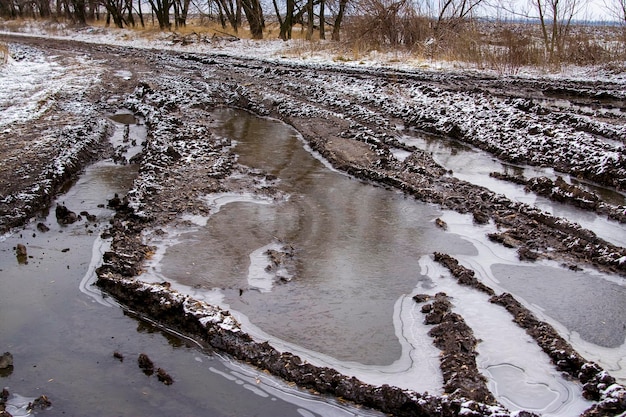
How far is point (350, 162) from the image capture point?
28.1 feet

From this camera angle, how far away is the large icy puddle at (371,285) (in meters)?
4.01

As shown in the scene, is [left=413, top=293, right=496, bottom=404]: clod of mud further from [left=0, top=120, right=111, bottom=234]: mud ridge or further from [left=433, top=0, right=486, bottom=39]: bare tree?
[left=433, top=0, right=486, bottom=39]: bare tree

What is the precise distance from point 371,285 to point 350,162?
373 cm

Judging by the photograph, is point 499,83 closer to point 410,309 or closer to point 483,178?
point 483,178

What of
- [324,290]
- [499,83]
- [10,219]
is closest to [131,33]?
[499,83]

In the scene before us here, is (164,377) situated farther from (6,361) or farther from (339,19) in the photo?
(339,19)

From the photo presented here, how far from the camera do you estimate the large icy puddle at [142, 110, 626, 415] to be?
13.2ft

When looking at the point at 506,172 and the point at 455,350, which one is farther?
the point at 506,172

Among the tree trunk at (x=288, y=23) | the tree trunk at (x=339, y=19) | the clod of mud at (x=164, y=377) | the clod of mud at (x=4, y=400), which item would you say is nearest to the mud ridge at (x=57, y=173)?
the clod of mud at (x=4, y=400)

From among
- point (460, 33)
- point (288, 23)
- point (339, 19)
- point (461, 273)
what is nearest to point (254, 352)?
point (461, 273)

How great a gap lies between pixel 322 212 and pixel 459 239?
1.69 meters

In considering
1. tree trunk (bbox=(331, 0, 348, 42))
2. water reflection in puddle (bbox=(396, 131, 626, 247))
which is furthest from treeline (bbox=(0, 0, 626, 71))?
water reflection in puddle (bbox=(396, 131, 626, 247))

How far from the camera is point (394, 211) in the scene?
6.89 m

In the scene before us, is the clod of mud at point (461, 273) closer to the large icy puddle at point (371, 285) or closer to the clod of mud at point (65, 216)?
the large icy puddle at point (371, 285)
